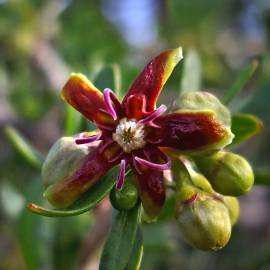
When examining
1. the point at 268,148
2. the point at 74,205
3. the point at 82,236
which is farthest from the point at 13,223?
the point at 74,205

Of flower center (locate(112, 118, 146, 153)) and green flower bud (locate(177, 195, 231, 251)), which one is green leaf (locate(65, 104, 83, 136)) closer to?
flower center (locate(112, 118, 146, 153))

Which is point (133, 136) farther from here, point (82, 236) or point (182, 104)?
point (82, 236)

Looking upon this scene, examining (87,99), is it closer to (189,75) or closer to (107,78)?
(107,78)

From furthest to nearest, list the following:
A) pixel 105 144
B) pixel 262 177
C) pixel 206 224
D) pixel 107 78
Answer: pixel 107 78, pixel 262 177, pixel 105 144, pixel 206 224

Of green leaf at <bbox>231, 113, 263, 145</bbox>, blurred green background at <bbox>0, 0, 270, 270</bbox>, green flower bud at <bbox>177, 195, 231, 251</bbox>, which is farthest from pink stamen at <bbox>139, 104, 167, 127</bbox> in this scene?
blurred green background at <bbox>0, 0, 270, 270</bbox>

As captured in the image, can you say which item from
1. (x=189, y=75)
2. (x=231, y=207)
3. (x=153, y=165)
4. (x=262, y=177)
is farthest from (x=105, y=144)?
(x=189, y=75)

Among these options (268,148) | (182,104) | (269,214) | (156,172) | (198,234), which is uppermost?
(182,104)

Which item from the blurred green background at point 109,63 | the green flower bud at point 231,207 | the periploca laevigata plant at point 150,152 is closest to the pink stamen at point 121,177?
the periploca laevigata plant at point 150,152
